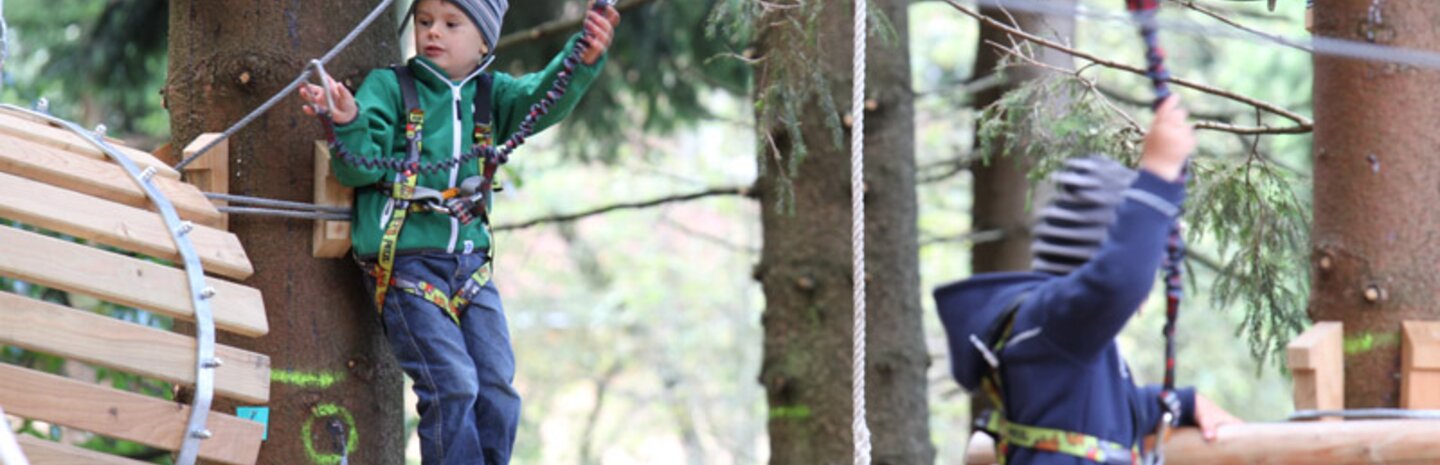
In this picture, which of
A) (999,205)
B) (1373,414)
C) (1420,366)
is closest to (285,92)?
(1373,414)

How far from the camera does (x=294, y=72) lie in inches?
166

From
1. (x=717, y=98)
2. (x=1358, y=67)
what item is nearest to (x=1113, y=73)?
(x=717, y=98)

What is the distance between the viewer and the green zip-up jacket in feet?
13.0

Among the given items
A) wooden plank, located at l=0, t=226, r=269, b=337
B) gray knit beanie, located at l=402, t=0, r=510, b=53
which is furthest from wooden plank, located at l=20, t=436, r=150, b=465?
gray knit beanie, located at l=402, t=0, r=510, b=53

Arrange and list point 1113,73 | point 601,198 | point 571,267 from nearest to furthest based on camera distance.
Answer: point 1113,73
point 601,198
point 571,267

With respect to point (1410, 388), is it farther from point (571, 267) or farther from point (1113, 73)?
point (571, 267)

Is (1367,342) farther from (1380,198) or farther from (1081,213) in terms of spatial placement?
(1081,213)

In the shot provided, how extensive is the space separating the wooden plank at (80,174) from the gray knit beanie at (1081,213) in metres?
2.00

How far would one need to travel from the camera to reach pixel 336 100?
383 cm

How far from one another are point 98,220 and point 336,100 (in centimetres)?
59

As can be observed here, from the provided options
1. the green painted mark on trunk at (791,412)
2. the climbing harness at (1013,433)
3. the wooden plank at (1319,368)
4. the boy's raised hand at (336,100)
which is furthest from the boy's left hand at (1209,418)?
the green painted mark on trunk at (791,412)

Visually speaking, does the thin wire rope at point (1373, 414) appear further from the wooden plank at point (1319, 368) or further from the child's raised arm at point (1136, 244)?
the child's raised arm at point (1136, 244)

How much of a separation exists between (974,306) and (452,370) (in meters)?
1.24

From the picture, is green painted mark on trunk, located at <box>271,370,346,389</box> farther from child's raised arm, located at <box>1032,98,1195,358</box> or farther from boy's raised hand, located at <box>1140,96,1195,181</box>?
boy's raised hand, located at <box>1140,96,1195,181</box>
